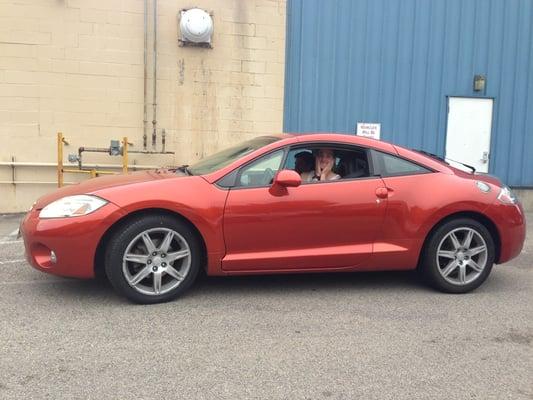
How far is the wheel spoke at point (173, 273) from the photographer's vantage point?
179 inches

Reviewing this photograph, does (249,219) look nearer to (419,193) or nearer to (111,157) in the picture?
(419,193)

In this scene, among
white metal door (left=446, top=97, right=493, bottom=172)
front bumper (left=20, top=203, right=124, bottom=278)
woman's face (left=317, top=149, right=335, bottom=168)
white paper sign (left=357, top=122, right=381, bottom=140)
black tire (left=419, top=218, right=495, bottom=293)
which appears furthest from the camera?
white metal door (left=446, top=97, right=493, bottom=172)

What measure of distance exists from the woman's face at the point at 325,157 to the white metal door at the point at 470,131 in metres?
6.26

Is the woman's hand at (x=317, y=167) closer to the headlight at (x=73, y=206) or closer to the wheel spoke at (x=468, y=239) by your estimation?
the wheel spoke at (x=468, y=239)

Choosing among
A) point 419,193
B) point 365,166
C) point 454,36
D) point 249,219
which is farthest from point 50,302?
point 454,36

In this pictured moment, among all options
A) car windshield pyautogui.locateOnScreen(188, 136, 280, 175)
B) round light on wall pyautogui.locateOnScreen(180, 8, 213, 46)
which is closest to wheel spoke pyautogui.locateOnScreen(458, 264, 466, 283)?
car windshield pyautogui.locateOnScreen(188, 136, 280, 175)

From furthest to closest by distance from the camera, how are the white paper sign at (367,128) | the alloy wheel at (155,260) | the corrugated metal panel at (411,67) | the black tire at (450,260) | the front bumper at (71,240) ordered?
1. the white paper sign at (367,128)
2. the corrugated metal panel at (411,67)
3. the black tire at (450,260)
4. the alloy wheel at (155,260)
5. the front bumper at (71,240)

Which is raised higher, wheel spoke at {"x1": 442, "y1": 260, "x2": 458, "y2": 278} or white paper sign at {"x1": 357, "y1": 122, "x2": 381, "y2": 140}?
white paper sign at {"x1": 357, "y1": 122, "x2": 381, "y2": 140}

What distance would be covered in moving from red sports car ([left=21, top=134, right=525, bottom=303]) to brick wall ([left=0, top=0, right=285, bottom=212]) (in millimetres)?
4690

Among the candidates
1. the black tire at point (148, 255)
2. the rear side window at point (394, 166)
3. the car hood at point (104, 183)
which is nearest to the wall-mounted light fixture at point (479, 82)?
the rear side window at point (394, 166)

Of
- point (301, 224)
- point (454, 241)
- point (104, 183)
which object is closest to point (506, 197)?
point (454, 241)

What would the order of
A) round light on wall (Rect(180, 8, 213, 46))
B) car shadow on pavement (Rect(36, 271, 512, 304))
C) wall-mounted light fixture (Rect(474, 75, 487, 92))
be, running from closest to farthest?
car shadow on pavement (Rect(36, 271, 512, 304)) < round light on wall (Rect(180, 8, 213, 46)) < wall-mounted light fixture (Rect(474, 75, 487, 92))

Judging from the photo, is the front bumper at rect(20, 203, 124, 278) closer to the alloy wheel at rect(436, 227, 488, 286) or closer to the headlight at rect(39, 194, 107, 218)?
the headlight at rect(39, 194, 107, 218)

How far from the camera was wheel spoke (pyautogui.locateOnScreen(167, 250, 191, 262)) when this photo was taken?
453 cm
